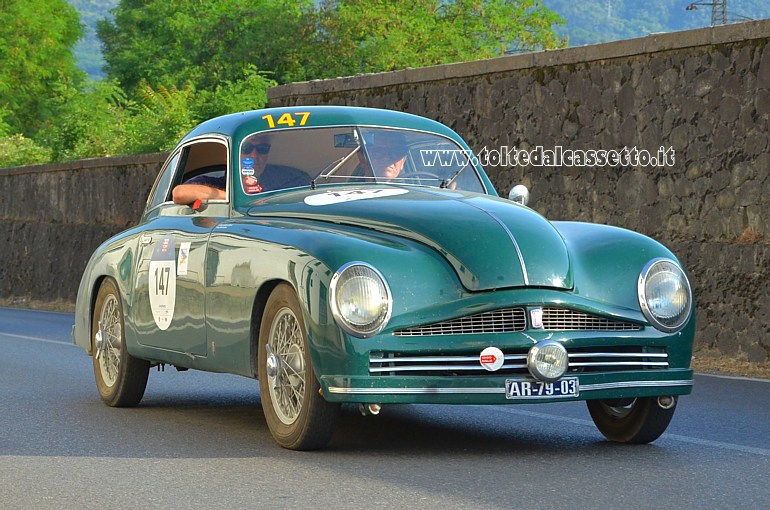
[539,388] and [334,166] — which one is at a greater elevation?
[334,166]

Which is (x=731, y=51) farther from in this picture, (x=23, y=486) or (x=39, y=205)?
(x=39, y=205)

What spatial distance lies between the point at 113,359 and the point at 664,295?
402 cm

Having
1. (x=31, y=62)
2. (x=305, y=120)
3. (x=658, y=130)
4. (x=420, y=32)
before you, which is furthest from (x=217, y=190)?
(x=31, y=62)

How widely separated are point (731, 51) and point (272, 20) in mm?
44068

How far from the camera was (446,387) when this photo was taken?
6852 millimetres

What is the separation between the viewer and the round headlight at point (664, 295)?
287 inches

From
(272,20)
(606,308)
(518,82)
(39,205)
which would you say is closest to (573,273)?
(606,308)

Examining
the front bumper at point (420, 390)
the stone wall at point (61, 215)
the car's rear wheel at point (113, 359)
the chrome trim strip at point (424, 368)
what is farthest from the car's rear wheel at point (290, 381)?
the stone wall at point (61, 215)

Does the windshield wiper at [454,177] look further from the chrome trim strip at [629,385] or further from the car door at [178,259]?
the chrome trim strip at [629,385]

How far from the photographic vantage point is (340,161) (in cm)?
859

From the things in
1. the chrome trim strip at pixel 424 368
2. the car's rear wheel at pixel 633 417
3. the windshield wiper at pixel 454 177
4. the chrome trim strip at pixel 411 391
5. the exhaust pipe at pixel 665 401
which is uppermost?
the windshield wiper at pixel 454 177

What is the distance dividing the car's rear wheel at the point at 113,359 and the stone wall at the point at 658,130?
619 cm

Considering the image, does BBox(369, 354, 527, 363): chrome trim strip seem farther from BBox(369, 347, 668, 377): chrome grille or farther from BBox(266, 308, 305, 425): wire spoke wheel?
BBox(266, 308, 305, 425): wire spoke wheel

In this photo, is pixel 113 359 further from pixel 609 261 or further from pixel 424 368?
pixel 609 261
